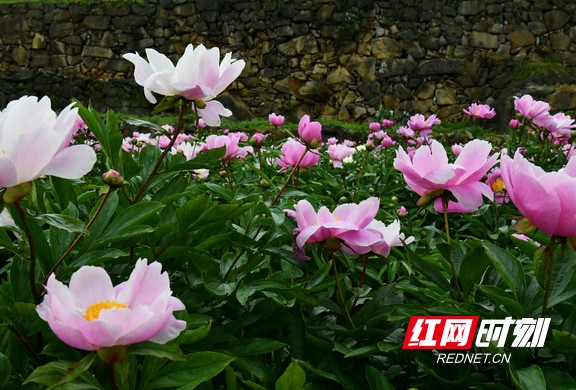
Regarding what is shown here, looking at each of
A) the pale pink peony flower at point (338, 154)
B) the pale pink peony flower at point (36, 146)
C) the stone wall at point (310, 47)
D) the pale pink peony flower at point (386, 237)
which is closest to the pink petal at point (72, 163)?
the pale pink peony flower at point (36, 146)

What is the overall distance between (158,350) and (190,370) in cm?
10

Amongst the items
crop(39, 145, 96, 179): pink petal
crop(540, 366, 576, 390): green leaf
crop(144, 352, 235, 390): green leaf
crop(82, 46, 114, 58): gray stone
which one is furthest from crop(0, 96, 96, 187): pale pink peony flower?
crop(82, 46, 114, 58): gray stone

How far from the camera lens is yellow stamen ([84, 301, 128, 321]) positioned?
500 millimetres

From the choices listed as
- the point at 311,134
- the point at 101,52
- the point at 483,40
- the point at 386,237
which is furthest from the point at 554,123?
the point at 101,52

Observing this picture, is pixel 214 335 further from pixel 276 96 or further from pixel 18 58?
pixel 18 58

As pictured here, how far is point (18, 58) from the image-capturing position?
31.8ft

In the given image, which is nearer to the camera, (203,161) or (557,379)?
(557,379)

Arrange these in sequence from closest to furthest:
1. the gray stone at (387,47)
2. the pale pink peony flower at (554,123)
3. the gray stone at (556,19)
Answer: the pale pink peony flower at (554,123) < the gray stone at (556,19) < the gray stone at (387,47)

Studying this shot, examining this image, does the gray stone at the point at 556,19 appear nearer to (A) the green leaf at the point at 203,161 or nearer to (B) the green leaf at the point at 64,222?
(A) the green leaf at the point at 203,161

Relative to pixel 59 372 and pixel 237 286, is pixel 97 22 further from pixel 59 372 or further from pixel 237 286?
pixel 59 372

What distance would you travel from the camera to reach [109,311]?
1.42ft

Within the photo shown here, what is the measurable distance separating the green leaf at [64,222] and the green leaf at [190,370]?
0.52 ft

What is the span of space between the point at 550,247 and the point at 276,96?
879cm

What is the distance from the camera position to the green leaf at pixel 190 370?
0.55 metres
